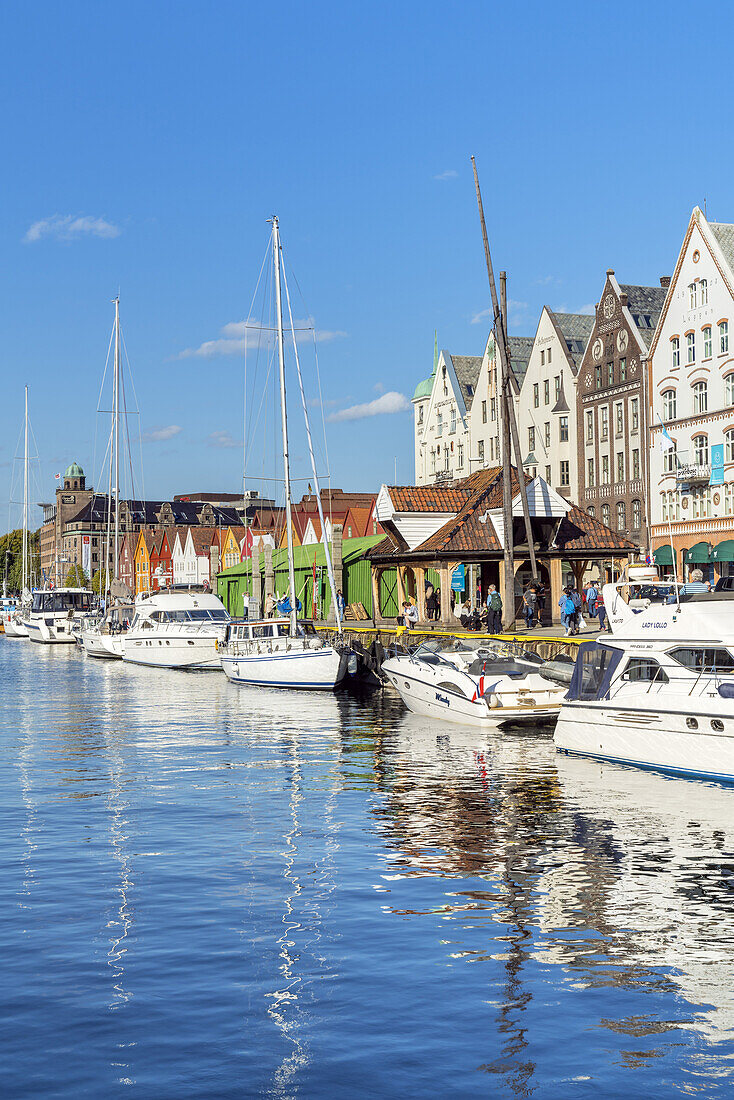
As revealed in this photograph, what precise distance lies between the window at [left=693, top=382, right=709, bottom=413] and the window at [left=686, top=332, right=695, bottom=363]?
5.58ft

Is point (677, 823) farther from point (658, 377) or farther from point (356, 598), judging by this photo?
point (658, 377)

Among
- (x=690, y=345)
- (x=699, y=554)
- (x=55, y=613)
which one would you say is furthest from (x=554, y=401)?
(x=55, y=613)

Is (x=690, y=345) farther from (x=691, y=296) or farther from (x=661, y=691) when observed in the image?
(x=661, y=691)

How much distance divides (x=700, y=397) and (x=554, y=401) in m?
19.8

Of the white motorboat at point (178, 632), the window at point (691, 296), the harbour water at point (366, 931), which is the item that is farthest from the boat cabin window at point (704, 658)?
the window at point (691, 296)

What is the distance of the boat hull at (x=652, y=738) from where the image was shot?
23.9m

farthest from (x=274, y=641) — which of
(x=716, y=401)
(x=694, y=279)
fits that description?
(x=694, y=279)

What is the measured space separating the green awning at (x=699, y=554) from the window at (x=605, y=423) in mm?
15247

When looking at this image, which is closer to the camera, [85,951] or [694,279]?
[85,951]

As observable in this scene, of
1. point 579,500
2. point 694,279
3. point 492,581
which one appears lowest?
point 492,581

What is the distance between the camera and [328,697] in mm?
46031

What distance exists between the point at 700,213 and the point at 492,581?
2952 cm

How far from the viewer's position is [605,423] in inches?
3356

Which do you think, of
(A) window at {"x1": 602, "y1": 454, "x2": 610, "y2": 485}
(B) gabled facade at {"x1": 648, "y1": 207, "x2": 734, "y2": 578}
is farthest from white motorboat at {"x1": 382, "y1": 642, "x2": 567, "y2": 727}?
(A) window at {"x1": 602, "y1": 454, "x2": 610, "y2": 485}
